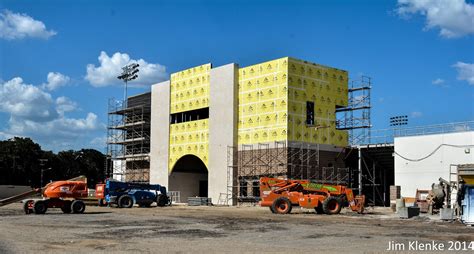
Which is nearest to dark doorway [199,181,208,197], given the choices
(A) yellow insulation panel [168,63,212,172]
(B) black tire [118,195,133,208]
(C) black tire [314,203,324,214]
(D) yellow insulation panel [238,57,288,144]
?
(A) yellow insulation panel [168,63,212,172]

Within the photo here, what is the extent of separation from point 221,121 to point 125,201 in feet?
50.0

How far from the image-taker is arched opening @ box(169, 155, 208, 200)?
210ft

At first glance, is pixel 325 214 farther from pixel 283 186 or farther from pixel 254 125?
pixel 254 125

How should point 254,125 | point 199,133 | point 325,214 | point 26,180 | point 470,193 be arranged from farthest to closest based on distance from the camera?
point 26,180, point 199,133, point 254,125, point 325,214, point 470,193

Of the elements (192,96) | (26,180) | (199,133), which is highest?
(192,96)

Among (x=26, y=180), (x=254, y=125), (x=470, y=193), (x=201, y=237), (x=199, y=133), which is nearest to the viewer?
(x=201, y=237)

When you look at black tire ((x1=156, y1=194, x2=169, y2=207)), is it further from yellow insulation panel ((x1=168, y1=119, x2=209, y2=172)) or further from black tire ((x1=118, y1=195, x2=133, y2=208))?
yellow insulation panel ((x1=168, y1=119, x2=209, y2=172))

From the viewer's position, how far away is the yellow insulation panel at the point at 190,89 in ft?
194

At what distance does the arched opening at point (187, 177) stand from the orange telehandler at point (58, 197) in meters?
29.5

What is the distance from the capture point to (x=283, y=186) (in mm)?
35812

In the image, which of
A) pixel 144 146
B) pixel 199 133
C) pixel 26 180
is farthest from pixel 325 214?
pixel 26 180

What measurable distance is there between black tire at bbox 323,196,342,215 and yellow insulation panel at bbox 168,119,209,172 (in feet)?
81.4

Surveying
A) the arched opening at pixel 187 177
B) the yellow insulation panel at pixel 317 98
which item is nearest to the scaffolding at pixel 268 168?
the yellow insulation panel at pixel 317 98

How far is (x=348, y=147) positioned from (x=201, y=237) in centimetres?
3748
